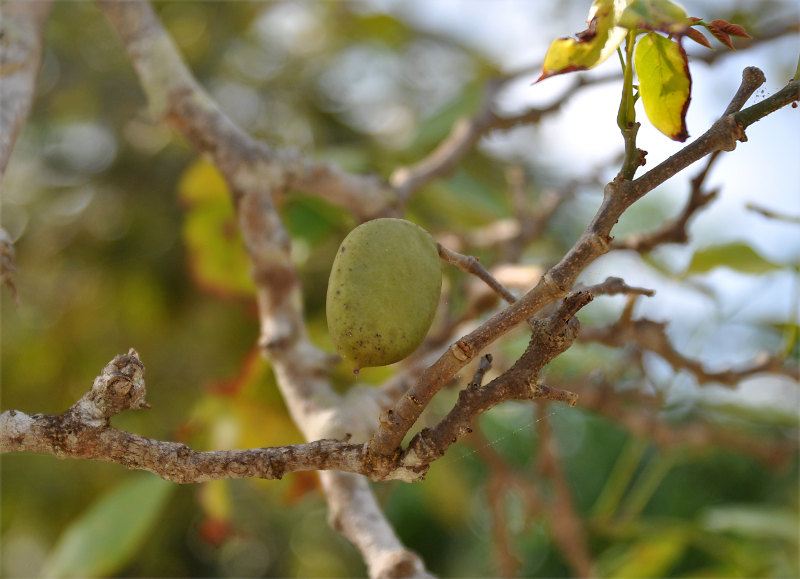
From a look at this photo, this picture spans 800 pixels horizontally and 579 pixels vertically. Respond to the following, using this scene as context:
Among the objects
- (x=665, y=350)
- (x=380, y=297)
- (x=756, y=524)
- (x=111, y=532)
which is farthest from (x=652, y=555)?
(x=380, y=297)

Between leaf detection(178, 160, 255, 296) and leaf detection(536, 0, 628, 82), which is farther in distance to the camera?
leaf detection(178, 160, 255, 296)

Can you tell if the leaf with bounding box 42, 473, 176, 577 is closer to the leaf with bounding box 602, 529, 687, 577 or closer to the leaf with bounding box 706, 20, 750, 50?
the leaf with bounding box 602, 529, 687, 577

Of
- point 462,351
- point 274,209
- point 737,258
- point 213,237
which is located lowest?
point 462,351

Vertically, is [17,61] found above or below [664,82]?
above

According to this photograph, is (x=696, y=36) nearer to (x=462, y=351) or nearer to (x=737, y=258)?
(x=462, y=351)

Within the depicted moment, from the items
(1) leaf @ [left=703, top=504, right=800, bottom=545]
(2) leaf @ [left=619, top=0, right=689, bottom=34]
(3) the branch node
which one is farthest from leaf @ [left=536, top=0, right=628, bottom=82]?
(1) leaf @ [left=703, top=504, right=800, bottom=545]

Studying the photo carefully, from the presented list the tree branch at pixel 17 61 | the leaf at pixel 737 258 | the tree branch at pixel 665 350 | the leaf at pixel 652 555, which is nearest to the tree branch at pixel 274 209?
the tree branch at pixel 17 61

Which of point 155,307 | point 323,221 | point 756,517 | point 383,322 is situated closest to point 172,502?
point 155,307

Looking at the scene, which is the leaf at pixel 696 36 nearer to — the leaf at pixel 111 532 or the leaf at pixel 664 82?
the leaf at pixel 664 82
